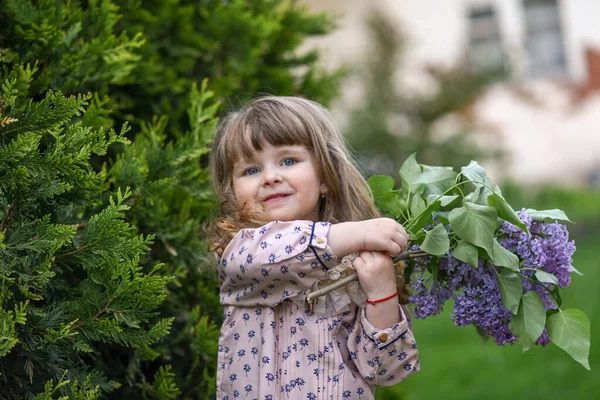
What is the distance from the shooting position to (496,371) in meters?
4.88

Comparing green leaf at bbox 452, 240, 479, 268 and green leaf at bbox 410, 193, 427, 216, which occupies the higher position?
green leaf at bbox 452, 240, 479, 268

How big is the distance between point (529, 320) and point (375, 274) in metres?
0.44

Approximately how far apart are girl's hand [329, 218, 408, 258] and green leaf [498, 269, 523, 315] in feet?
0.99

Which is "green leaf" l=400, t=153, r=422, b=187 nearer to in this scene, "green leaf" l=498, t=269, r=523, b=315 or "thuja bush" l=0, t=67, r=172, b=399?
"green leaf" l=498, t=269, r=523, b=315

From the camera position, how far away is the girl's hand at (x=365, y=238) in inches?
76.7

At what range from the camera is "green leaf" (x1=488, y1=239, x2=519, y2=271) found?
1.93m

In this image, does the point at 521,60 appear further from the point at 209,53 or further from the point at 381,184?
the point at 381,184

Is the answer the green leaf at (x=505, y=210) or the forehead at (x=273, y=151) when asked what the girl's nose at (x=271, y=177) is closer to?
the forehead at (x=273, y=151)

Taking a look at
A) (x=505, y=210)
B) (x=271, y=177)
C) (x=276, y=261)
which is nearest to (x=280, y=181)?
(x=271, y=177)

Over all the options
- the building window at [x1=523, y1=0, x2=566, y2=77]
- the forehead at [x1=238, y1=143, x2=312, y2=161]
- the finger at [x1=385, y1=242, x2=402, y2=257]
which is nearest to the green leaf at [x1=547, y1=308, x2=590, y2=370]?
the finger at [x1=385, y1=242, x2=402, y2=257]

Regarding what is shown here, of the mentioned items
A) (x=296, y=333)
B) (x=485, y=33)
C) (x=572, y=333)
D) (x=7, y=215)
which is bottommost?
(x=485, y=33)

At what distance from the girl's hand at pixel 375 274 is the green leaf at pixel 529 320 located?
0.36 meters

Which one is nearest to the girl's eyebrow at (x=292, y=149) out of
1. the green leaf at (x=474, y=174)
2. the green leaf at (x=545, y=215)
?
the green leaf at (x=474, y=174)

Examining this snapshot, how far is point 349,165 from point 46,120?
37.8 inches
